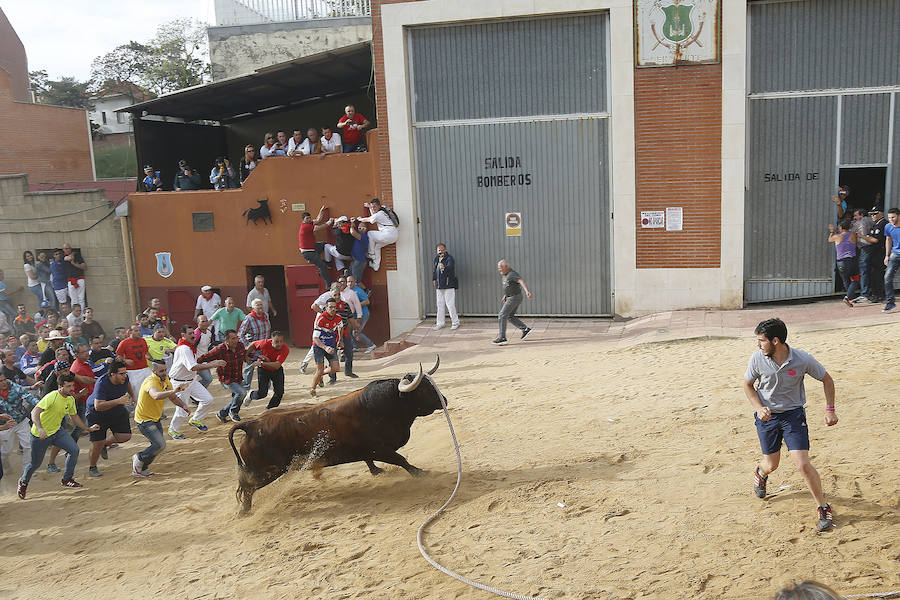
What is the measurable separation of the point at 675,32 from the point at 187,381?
11.7 meters

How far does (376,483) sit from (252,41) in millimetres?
20636

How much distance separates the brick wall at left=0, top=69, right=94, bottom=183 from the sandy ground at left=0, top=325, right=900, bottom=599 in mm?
19746

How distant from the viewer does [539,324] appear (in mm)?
17938

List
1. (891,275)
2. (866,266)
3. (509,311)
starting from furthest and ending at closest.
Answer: (509,311) → (866,266) → (891,275)

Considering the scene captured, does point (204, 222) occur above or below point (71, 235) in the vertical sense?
above

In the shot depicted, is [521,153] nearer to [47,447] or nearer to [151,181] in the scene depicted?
[151,181]

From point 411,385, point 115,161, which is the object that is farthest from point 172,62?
point 411,385

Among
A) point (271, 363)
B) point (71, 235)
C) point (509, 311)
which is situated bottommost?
point (271, 363)

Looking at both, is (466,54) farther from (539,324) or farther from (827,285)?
(827,285)

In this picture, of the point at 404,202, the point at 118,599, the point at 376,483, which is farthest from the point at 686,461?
the point at 404,202

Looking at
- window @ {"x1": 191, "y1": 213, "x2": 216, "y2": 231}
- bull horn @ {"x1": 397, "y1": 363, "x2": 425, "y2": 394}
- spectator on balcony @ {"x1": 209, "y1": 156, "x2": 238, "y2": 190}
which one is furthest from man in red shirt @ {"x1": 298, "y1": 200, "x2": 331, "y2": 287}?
bull horn @ {"x1": 397, "y1": 363, "x2": 425, "y2": 394}

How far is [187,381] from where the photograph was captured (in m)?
12.5

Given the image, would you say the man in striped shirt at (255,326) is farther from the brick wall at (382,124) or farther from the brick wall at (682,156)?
the brick wall at (682,156)

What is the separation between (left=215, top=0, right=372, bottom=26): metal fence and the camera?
25875 millimetres
